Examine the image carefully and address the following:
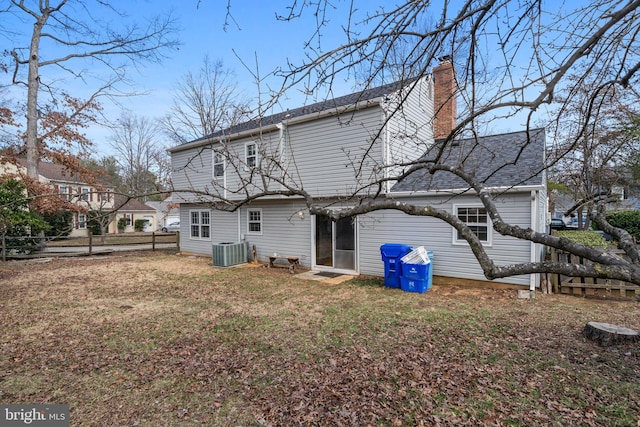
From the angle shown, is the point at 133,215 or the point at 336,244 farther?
the point at 133,215

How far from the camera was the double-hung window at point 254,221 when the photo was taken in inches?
518

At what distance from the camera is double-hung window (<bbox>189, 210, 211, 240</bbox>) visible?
1496 centimetres

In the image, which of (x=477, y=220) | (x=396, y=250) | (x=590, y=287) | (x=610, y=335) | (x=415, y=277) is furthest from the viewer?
(x=396, y=250)

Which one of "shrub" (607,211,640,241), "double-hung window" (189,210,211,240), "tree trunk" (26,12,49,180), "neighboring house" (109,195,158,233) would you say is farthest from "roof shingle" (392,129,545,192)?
"neighboring house" (109,195,158,233)

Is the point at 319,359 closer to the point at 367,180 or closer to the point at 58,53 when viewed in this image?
the point at 367,180

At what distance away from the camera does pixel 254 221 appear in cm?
1328

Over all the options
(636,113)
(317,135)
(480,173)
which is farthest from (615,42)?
(636,113)

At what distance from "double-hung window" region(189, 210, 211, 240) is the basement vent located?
280 cm

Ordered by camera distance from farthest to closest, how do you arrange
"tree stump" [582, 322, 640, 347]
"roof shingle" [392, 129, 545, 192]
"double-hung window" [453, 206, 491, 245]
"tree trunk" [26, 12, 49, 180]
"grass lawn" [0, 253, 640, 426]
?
"tree trunk" [26, 12, 49, 180], "double-hung window" [453, 206, 491, 245], "roof shingle" [392, 129, 545, 192], "tree stump" [582, 322, 640, 347], "grass lawn" [0, 253, 640, 426]

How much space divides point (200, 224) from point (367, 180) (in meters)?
9.23

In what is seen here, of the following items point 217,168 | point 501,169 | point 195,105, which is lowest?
point 501,169

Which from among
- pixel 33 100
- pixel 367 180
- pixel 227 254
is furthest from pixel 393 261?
pixel 33 100

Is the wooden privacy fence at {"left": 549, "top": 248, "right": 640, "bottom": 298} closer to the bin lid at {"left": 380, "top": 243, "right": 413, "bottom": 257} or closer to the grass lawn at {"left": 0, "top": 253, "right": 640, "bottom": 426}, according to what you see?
the grass lawn at {"left": 0, "top": 253, "right": 640, "bottom": 426}

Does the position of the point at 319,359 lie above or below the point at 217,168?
below
